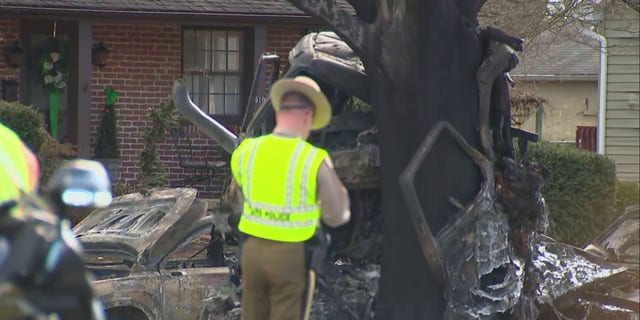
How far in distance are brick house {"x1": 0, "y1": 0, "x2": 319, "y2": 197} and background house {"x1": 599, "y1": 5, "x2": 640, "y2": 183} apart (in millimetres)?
6902

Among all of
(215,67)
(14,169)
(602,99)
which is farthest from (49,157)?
(602,99)

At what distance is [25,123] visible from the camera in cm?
1439

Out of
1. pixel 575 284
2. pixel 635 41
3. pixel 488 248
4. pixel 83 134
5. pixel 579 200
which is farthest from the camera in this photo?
pixel 635 41

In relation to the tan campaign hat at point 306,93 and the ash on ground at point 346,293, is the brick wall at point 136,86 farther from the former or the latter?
the tan campaign hat at point 306,93

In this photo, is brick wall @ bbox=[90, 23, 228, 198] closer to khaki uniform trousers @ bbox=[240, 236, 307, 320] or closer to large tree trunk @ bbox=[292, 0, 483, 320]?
large tree trunk @ bbox=[292, 0, 483, 320]

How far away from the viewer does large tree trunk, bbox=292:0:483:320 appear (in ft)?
24.8

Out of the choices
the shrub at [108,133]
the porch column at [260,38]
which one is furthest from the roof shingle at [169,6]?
the shrub at [108,133]

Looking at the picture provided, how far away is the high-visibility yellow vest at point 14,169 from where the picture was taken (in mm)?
3797

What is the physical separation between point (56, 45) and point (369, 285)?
1108 centimetres

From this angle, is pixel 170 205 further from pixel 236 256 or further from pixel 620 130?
pixel 620 130

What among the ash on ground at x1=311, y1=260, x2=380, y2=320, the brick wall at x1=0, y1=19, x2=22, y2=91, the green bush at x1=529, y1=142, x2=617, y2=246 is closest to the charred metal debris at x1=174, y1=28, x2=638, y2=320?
Answer: the ash on ground at x1=311, y1=260, x2=380, y2=320

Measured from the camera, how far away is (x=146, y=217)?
8766mm

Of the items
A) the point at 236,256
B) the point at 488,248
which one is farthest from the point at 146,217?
the point at 488,248

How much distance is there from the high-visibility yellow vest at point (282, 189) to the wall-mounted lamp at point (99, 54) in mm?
12304
